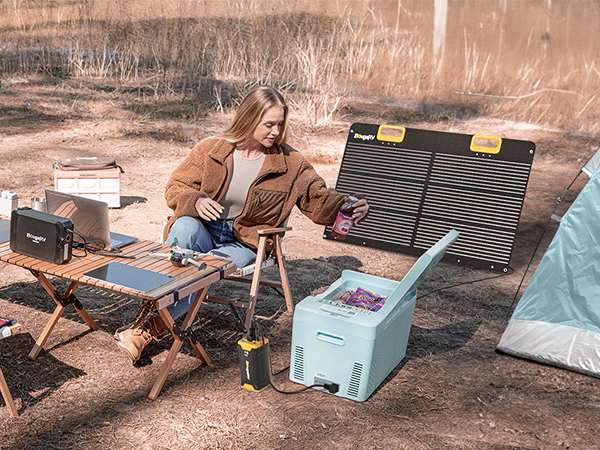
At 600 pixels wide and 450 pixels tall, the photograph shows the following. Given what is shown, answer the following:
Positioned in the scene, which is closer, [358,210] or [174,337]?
[174,337]

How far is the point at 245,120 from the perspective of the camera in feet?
14.0

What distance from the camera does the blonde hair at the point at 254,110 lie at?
4.18 m

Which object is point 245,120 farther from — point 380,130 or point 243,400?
point 380,130

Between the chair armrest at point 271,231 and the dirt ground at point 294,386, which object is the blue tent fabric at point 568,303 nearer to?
the dirt ground at point 294,386

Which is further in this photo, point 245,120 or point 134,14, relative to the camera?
point 134,14

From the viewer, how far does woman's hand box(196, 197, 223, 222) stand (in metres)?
4.01

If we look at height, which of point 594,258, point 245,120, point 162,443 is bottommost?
point 162,443

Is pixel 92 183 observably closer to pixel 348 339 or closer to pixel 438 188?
pixel 438 188

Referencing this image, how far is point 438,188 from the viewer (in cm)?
590

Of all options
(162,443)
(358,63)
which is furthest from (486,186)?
(358,63)

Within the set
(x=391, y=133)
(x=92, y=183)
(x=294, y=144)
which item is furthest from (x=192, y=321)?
(x=294, y=144)

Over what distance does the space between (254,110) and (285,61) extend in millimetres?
7944

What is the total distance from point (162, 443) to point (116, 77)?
993 cm

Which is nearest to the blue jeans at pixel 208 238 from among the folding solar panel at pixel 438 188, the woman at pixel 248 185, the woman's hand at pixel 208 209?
the woman at pixel 248 185
